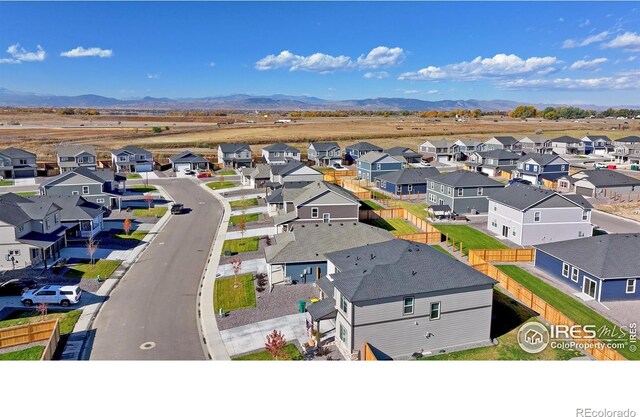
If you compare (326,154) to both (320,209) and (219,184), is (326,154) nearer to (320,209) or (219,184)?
(219,184)

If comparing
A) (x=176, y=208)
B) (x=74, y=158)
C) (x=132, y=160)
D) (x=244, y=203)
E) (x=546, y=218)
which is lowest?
(x=244, y=203)

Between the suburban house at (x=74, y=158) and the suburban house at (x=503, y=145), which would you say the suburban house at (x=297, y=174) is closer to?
the suburban house at (x=74, y=158)

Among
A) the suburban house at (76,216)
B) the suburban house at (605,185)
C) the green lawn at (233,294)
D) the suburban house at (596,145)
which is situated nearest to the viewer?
the green lawn at (233,294)

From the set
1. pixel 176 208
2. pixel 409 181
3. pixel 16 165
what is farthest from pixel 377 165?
pixel 16 165

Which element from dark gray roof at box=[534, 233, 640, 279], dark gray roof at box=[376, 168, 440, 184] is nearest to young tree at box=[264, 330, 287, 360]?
dark gray roof at box=[534, 233, 640, 279]

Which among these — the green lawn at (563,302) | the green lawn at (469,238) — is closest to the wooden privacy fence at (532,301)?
the green lawn at (563,302)

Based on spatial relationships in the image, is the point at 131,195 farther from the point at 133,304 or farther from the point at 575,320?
the point at 575,320
